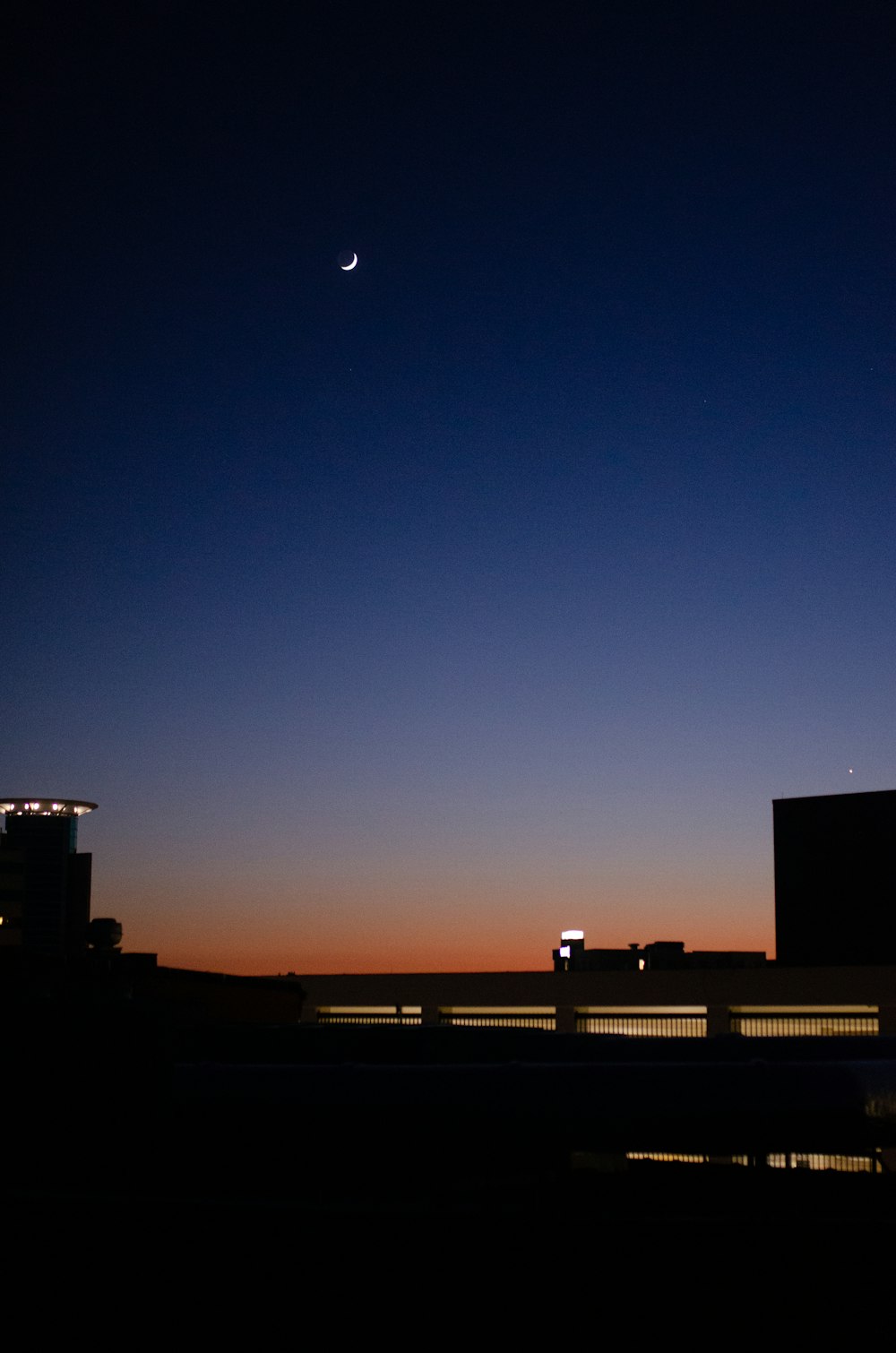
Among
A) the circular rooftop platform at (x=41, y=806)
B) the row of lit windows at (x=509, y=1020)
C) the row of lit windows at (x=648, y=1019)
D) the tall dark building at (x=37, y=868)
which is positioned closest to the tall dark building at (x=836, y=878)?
the row of lit windows at (x=648, y=1019)

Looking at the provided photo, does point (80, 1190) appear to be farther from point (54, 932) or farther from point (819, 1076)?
point (54, 932)

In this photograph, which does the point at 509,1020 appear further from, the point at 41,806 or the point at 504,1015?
the point at 41,806

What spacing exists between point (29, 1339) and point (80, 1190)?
512 centimetres

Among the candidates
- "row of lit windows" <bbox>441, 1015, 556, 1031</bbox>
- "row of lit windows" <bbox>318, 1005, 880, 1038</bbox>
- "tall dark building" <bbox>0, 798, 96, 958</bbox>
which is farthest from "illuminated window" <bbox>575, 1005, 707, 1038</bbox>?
"tall dark building" <bbox>0, 798, 96, 958</bbox>

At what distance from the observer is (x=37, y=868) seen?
158125mm

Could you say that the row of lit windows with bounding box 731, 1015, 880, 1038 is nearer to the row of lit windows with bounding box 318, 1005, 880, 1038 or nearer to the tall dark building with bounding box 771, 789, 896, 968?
the row of lit windows with bounding box 318, 1005, 880, 1038

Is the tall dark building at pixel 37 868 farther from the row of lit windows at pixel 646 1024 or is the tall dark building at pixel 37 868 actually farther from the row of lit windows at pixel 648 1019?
the row of lit windows at pixel 646 1024

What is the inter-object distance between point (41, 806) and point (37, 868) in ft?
46.9

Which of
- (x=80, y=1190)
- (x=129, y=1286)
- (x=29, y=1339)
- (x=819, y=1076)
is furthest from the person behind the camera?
(x=80, y=1190)

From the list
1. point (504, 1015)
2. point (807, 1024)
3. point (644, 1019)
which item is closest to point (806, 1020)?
point (807, 1024)

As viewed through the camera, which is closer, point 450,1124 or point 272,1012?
point 450,1124

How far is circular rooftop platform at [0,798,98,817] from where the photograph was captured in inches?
6673

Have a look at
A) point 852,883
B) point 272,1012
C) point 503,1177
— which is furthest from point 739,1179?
point 852,883

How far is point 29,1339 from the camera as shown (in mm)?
11602
